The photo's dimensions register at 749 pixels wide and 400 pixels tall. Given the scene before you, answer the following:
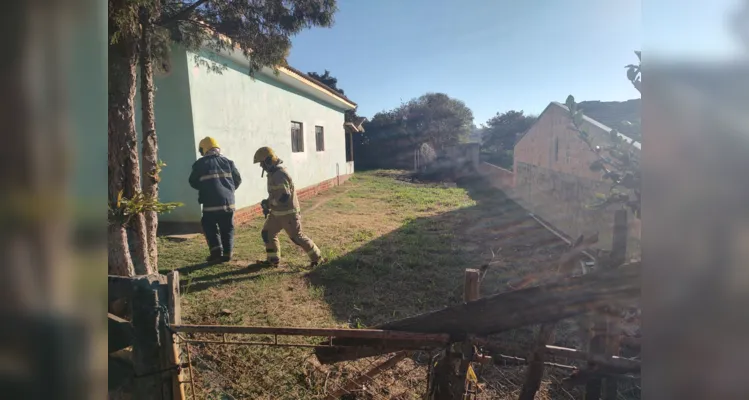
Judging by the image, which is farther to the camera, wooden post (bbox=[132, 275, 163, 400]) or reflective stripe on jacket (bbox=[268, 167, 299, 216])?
reflective stripe on jacket (bbox=[268, 167, 299, 216])

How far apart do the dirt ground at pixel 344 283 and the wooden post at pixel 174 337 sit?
3.17ft

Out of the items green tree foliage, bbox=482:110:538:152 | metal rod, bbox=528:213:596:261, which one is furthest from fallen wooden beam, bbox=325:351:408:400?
green tree foliage, bbox=482:110:538:152

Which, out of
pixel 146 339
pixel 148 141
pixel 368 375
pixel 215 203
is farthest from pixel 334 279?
pixel 146 339

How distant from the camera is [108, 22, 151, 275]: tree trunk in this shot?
3.39m

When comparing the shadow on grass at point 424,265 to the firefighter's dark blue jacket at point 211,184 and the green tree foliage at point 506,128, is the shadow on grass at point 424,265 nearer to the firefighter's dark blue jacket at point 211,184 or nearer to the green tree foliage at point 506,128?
the firefighter's dark blue jacket at point 211,184

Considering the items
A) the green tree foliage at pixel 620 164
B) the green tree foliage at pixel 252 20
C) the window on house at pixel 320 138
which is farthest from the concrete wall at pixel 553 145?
the window on house at pixel 320 138

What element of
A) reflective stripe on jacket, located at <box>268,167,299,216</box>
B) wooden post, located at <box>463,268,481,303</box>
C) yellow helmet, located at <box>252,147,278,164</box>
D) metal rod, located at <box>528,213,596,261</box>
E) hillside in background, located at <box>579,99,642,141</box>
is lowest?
metal rod, located at <box>528,213,596,261</box>

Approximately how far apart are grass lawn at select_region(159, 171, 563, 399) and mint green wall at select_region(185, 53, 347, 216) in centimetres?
132

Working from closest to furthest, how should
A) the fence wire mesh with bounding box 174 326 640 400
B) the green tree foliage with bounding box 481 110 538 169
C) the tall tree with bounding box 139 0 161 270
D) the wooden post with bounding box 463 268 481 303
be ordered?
the wooden post with bounding box 463 268 481 303, the fence wire mesh with bounding box 174 326 640 400, the tall tree with bounding box 139 0 161 270, the green tree foliage with bounding box 481 110 538 169

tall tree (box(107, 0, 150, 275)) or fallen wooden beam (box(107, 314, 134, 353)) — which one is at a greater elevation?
tall tree (box(107, 0, 150, 275))

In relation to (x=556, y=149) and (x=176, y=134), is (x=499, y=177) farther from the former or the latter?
(x=176, y=134)

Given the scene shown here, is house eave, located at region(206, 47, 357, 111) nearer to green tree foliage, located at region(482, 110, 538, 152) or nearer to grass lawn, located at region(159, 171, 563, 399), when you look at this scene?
grass lawn, located at region(159, 171, 563, 399)
